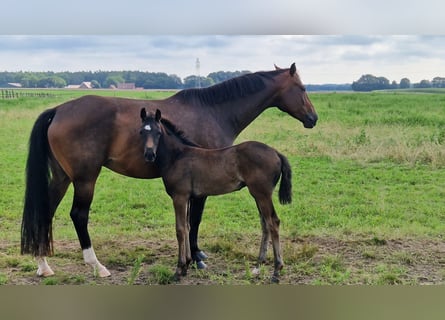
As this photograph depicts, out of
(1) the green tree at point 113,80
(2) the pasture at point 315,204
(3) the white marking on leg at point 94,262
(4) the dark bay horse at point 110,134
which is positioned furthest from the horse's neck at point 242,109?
(3) the white marking on leg at point 94,262

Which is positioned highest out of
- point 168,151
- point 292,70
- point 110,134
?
point 292,70

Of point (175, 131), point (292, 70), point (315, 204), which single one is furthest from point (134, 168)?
point (315, 204)

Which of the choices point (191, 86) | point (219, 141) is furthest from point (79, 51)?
point (219, 141)

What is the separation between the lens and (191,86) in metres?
4.55

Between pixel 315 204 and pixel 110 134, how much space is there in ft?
6.29

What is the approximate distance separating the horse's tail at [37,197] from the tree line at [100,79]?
703 millimetres

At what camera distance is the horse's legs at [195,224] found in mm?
4184

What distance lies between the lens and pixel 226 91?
4.19m

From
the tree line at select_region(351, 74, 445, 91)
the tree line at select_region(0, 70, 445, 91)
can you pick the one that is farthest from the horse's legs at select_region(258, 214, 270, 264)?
the tree line at select_region(351, 74, 445, 91)

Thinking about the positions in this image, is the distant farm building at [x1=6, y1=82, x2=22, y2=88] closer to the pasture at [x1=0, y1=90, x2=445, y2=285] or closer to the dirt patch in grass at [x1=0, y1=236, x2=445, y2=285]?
the pasture at [x1=0, y1=90, x2=445, y2=285]

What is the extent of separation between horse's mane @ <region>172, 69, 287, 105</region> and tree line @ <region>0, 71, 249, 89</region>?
12.7 inches

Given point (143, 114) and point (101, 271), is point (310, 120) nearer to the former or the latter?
point (143, 114)

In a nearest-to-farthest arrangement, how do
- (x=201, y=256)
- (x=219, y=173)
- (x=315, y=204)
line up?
(x=219, y=173) → (x=201, y=256) → (x=315, y=204)

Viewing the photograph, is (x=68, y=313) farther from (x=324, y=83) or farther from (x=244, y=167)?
(x=324, y=83)
